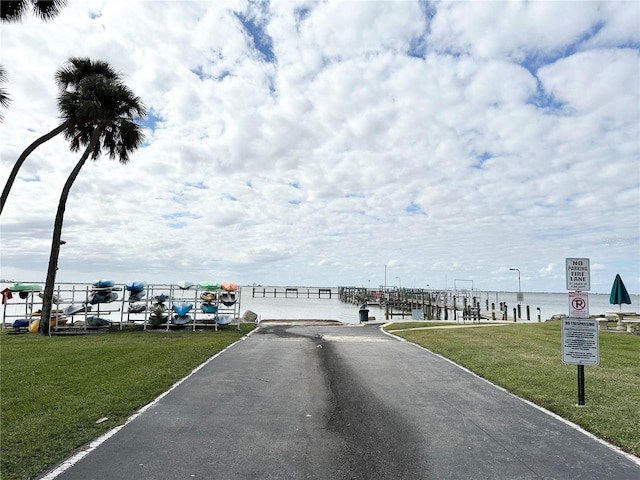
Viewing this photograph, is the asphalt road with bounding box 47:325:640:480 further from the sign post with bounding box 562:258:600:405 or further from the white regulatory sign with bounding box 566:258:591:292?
the white regulatory sign with bounding box 566:258:591:292

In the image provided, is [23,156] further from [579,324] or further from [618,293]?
[618,293]

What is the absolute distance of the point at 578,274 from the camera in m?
8.00

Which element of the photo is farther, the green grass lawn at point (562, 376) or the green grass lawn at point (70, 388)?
the green grass lawn at point (562, 376)

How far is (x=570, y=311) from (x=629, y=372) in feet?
13.4

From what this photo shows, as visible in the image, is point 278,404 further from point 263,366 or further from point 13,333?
point 13,333

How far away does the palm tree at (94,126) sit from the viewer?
20.5 metres

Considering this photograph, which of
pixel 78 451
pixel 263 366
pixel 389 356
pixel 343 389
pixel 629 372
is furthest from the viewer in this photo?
pixel 389 356

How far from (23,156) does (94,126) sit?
4.06 metres

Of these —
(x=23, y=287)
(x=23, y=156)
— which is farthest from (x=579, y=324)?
(x=23, y=287)

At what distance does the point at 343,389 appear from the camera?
868cm

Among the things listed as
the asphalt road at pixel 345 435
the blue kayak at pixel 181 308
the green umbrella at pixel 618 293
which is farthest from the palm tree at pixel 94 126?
the green umbrella at pixel 618 293

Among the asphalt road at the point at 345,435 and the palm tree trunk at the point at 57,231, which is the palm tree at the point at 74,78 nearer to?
the palm tree trunk at the point at 57,231

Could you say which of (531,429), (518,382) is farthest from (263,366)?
(531,429)

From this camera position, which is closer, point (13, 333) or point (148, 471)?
point (148, 471)
